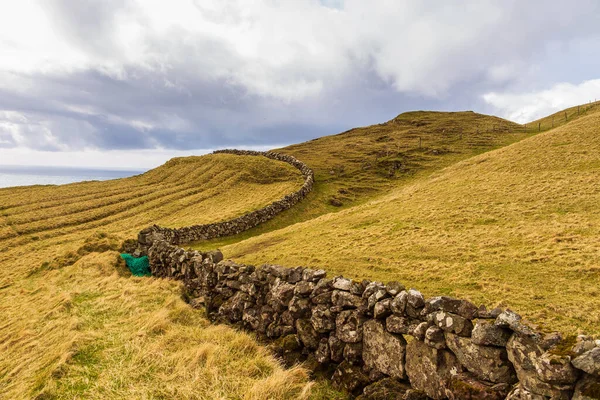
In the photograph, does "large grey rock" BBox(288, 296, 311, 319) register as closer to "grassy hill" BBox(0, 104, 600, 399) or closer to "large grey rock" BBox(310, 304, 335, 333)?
"large grey rock" BBox(310, 304, 335, 333)

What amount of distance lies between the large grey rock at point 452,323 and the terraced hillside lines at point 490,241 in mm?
5601

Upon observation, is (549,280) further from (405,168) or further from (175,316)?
(405,168)

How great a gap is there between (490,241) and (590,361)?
14896 mm

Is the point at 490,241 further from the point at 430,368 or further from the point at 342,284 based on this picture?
the point at 430,368

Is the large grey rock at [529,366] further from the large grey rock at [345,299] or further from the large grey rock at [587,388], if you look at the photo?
the large grey rock at [345,299]

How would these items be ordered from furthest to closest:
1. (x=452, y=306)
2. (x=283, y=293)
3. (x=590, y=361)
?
(x=283, y=293), (x=452, y=306), (x=590, y=361)

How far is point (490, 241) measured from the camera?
1769 centimetres

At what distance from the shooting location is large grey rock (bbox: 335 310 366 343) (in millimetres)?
7602

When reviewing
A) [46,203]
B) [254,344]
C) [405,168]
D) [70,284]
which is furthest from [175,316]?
[405,168]

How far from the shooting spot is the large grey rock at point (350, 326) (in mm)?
7602

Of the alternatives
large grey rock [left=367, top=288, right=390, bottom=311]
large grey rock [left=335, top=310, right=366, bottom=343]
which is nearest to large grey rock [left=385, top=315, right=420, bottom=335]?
large grey rock [left=367, top=288, right=390, bottom=311]

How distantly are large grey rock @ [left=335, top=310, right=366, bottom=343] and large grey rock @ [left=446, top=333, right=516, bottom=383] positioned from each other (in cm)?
221

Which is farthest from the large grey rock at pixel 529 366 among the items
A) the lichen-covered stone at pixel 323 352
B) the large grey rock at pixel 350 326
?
the lichen-covered stone at pixel 323 352

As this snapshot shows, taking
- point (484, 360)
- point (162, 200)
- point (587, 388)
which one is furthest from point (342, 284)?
point (162, 200)
